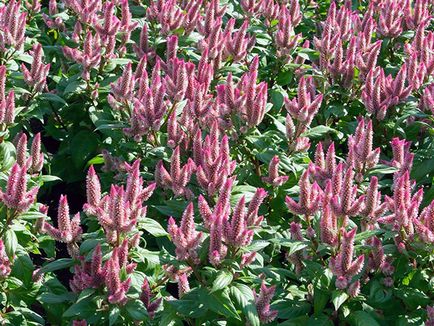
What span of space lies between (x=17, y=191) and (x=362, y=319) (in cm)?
207

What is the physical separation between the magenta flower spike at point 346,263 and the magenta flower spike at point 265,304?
1.19ft

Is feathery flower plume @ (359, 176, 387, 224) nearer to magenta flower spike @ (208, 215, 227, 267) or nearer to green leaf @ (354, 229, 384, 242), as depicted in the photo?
green leaf @ (354, 229, 384, 242)

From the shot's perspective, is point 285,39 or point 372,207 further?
point 285,39

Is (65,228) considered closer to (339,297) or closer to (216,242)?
(216,242)

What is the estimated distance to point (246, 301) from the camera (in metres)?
4.24

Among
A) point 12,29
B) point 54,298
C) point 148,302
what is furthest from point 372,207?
point 12,29

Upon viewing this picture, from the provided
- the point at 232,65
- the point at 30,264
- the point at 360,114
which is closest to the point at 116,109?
the point at 232,65

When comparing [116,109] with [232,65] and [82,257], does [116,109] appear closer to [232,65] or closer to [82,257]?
[232,65]

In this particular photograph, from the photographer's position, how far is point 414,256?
14.3 ft

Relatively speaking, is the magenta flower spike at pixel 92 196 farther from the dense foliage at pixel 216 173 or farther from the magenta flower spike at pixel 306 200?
the magenta flower spike at pixel 306 200

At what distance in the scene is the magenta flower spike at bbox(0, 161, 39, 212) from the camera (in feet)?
14.3

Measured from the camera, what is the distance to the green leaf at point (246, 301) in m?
4.19

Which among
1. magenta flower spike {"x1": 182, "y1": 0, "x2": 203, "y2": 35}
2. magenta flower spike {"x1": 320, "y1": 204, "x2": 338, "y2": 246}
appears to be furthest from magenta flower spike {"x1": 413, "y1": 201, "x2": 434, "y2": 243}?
magenta flower spike {"x1": 182, "y1": 0, "x2": 203, "y2": 35}

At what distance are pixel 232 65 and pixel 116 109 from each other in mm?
1164
